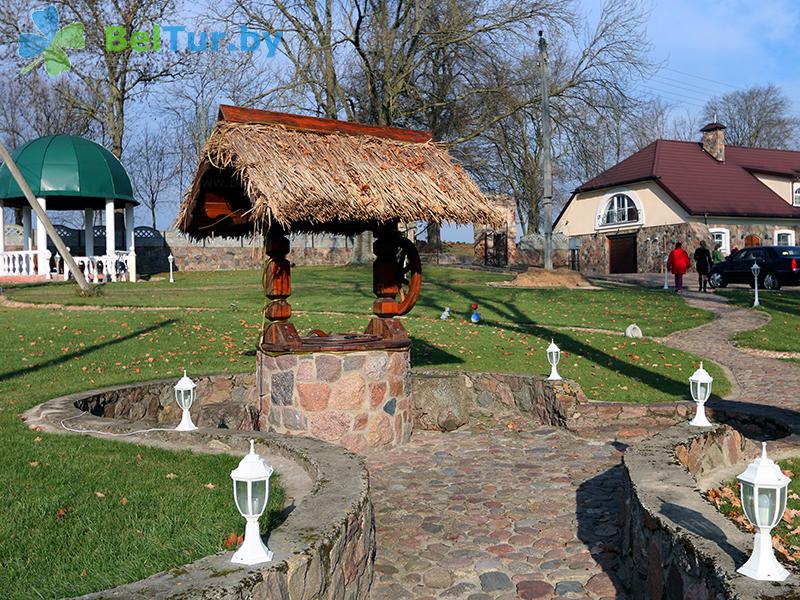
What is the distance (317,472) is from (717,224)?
1422 inches

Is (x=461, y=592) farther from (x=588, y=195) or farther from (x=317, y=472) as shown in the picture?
(x=588, y=195)

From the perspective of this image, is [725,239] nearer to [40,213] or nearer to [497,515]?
[40,213]

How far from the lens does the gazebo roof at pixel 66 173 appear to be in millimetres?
26109

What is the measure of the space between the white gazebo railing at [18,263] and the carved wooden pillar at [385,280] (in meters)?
20.5

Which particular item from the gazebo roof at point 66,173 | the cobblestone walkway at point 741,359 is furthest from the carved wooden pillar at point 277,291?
the gazebo roof at point 66,173

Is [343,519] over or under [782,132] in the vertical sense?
under

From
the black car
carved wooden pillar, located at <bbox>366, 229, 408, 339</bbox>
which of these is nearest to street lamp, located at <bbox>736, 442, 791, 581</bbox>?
carved wooden pillar, located at <bbox>366, 229, 408, 339</bbox>

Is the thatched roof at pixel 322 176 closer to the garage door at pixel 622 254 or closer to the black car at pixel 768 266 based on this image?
the black car at pixel 768 266

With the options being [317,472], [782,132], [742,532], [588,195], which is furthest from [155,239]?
[782,132]

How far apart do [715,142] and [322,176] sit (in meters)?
39.1

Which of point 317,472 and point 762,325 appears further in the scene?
point 762,325

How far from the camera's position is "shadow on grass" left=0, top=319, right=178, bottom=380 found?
10.9 m

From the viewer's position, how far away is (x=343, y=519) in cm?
430

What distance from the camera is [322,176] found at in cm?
778
